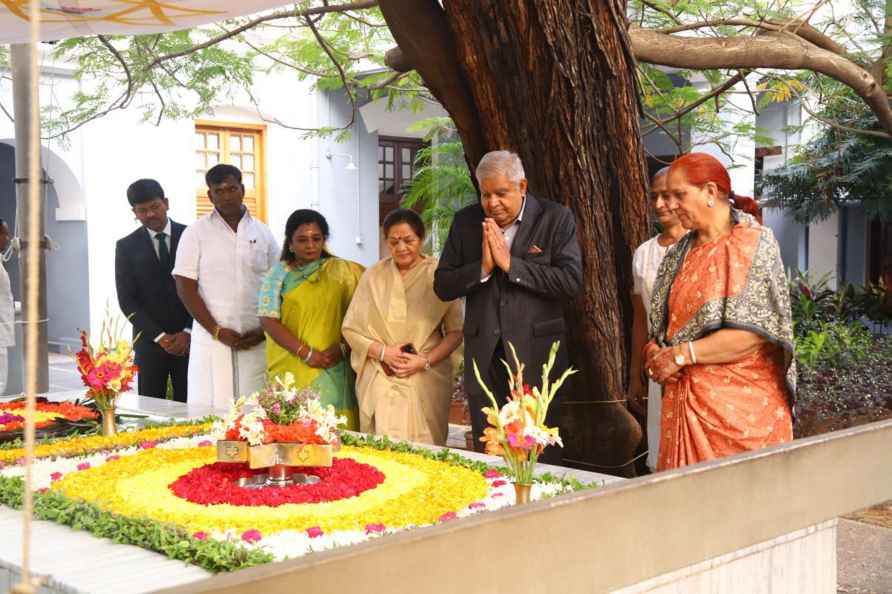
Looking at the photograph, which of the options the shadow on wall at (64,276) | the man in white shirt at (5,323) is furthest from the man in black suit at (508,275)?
the shadow on wall at (64,276)

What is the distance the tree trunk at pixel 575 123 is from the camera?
4.87 meters

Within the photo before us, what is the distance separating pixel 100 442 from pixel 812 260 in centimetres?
1359

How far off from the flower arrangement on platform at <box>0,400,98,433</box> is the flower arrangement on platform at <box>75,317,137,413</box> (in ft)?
0.95

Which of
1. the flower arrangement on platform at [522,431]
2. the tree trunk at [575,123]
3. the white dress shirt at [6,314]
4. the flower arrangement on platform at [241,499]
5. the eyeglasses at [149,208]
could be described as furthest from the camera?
the white dress shirt at [6,314]

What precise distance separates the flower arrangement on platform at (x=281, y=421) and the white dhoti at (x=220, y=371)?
7.28ft

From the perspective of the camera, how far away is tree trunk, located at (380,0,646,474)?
487 centimetres

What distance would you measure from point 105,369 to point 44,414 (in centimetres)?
63

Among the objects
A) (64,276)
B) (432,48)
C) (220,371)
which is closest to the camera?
(432,48)

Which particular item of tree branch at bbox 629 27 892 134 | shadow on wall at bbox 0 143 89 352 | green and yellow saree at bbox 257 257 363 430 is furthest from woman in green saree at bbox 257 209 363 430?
shadow on wall at bbox 0 143 89 352

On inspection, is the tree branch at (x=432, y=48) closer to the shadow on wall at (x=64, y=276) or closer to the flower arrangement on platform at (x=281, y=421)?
the flower arrangement on platform at (x=281, y=421)

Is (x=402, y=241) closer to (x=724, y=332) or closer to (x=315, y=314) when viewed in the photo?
(x=315, y=314)

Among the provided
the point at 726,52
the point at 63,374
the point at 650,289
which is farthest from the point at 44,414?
the point at 63,374

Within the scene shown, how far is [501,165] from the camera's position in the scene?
434 centimetres

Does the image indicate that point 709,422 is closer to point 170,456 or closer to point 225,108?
point 170,456
